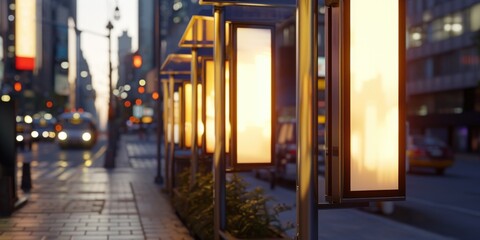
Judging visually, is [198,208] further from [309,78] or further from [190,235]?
[309,78]

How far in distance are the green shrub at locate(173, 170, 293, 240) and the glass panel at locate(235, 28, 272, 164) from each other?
2.24 feet

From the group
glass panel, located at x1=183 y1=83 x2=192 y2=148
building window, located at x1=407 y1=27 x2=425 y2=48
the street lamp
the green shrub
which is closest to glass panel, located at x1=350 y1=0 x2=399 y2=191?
the green shrub

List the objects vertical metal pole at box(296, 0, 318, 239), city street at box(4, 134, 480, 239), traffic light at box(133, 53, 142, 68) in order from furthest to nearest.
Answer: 1. traffic light at box(133, 53, 142, 68)
2. city street at box(4, 134, 480, 239)
3. vertical metal pole at box(296, 0, 318, 239)

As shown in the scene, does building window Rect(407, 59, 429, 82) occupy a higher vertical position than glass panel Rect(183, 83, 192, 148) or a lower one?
higher

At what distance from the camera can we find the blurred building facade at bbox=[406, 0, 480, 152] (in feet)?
198

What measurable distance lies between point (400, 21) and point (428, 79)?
214ft

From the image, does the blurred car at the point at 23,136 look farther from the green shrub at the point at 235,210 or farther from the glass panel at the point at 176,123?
the green shrub at the point at 235,210

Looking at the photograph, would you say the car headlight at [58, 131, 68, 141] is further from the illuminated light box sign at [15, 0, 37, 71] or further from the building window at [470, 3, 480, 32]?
the building window at [470, 3, 480, 32]

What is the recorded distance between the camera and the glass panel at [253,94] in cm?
960

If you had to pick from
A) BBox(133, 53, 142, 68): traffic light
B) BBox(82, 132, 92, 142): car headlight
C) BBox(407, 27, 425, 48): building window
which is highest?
BBox(407, 27, 425, 48): building window

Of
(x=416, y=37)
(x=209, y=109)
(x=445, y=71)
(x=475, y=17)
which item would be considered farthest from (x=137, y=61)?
(x=416, y=37)

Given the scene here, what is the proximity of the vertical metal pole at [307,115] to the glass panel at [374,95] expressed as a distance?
0.34m

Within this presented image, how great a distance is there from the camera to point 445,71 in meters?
65.2

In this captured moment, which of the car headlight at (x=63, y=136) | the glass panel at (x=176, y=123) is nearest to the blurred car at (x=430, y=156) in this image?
the glass panel at (x=176, y=123)
